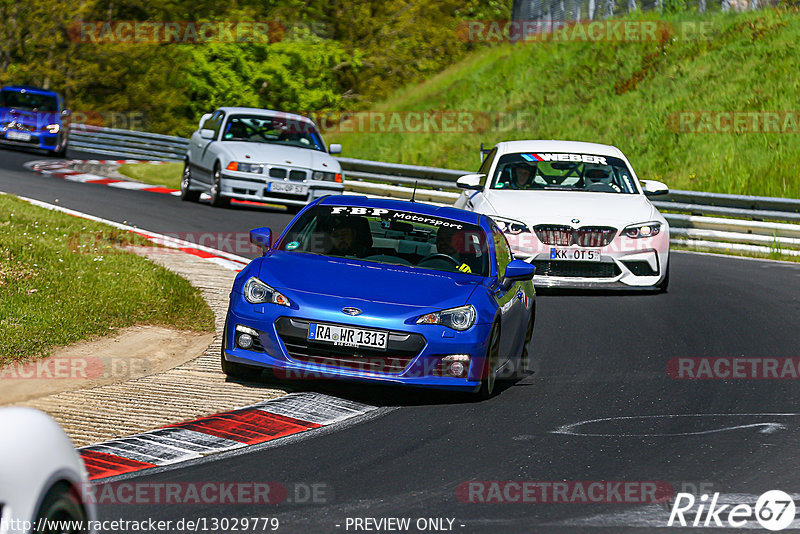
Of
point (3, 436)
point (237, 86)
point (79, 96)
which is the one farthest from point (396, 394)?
point (79, 96)

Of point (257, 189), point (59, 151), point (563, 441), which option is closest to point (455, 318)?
point (563, 441)

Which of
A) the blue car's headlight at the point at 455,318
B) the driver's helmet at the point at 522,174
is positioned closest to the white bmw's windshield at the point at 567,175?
the driver's helmet at the point at 522,174

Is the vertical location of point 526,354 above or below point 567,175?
below

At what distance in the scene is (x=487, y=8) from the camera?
5625 centimetres

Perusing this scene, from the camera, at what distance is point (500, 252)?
1023 centimetres

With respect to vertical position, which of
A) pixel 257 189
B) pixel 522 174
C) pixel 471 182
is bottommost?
pixel 257 189

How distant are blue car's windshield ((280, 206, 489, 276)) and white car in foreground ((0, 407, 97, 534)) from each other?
547 cm

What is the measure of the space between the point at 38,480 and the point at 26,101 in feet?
101

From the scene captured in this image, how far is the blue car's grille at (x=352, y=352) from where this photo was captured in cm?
844

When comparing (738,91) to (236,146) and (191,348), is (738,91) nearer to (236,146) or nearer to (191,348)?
(236,146)

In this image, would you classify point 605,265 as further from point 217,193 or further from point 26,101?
point 26,101

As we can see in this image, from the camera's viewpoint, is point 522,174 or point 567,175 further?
point 567,175

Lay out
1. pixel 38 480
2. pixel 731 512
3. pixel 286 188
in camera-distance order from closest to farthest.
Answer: pixel 38 480, pixel 731 512, pixel 286 188

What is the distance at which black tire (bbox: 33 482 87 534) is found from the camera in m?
3.95
